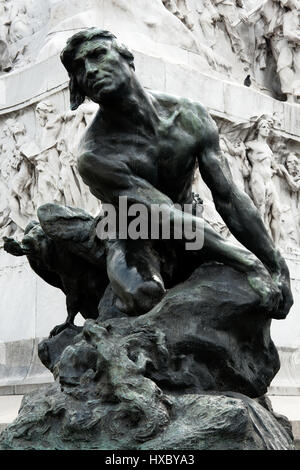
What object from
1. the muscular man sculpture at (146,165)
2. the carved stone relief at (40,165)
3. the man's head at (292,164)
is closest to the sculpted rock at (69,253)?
the muscular man sculpture at (146,165)

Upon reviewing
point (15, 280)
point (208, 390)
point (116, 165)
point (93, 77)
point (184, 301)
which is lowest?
point (15, 280)

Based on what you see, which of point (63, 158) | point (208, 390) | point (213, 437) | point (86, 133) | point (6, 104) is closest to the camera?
point (213, 437)

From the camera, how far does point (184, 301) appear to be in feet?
19.6

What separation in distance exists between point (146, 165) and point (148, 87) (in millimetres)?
5940

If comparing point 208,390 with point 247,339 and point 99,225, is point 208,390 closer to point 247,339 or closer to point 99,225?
point 247,339

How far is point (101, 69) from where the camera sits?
607cm

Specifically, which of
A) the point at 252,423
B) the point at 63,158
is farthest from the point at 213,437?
the point at 63,158

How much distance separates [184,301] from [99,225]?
0.90 m

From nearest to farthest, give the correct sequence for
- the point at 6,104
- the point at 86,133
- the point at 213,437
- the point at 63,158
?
the point at 213,437, the point at 86,133, the point at 63,158, the point at 6,104

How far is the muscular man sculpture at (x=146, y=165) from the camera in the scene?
19.9 feet

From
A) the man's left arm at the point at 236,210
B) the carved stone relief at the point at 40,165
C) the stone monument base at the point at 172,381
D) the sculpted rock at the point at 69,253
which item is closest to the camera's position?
the stone monument base at the point at 172,381

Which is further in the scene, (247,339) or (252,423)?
(247,339)

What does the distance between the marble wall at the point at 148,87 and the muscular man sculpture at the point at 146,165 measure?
5.11m

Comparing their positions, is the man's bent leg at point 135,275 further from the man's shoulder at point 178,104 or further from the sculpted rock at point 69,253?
the man's shoulder at point 178,104
